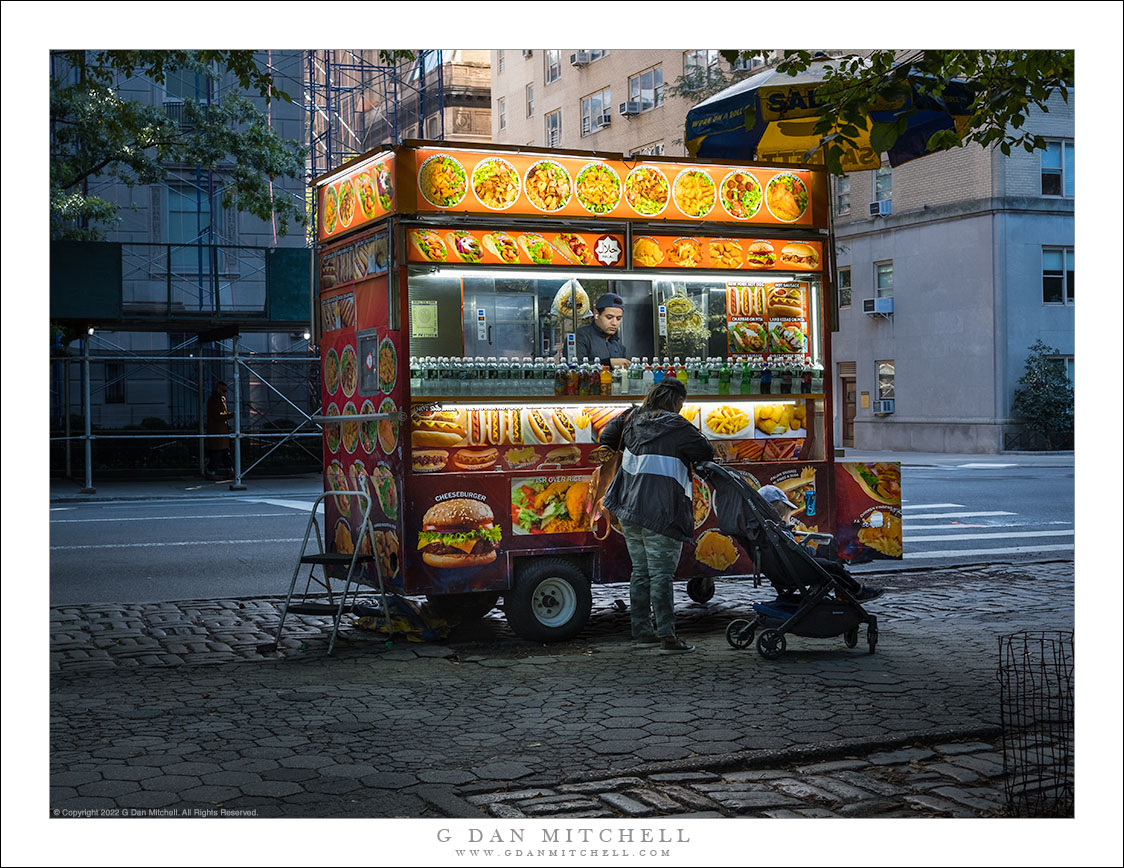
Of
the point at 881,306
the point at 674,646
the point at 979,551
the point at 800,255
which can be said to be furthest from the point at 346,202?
the point at 881,306

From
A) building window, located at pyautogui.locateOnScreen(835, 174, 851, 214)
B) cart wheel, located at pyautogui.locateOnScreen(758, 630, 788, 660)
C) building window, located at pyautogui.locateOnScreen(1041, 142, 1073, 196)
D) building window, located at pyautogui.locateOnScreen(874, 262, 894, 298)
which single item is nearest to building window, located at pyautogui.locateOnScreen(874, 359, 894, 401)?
building window, located at pyautogui.locateOnScreen(874, 262, 894, 298)

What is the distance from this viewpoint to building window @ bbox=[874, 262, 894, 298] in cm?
3688

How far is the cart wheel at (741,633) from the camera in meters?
8.29

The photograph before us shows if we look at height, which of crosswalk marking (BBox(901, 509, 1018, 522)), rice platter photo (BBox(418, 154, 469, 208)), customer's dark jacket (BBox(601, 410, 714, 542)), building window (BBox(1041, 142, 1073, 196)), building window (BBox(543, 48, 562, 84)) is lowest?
crosswalk marking (BBox(901, 509, 1018, 522))

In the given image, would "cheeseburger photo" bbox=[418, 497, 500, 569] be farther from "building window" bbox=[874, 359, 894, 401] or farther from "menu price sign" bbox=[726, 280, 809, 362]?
"building window" bbox=[874, 359, 894, 401]

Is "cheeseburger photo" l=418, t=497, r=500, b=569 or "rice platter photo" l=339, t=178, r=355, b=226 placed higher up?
"rice platter photo" l=339, t=178, r=355, b=226

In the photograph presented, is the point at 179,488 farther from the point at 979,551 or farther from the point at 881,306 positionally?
the point at 881,306

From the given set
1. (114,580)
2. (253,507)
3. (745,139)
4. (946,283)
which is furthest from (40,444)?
(946,283)

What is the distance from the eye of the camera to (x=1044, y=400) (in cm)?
3209

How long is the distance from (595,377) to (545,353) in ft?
1.80

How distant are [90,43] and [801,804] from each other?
13.3 ft

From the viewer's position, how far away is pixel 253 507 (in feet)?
60.9

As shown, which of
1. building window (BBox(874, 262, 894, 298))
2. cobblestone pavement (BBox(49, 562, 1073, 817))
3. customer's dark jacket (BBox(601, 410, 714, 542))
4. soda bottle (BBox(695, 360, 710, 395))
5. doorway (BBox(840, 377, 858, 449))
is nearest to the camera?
cobblestone pavement (BBox(49, 562, 1073, 817))

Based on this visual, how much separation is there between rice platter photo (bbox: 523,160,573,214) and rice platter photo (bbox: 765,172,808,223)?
173 centimetres
